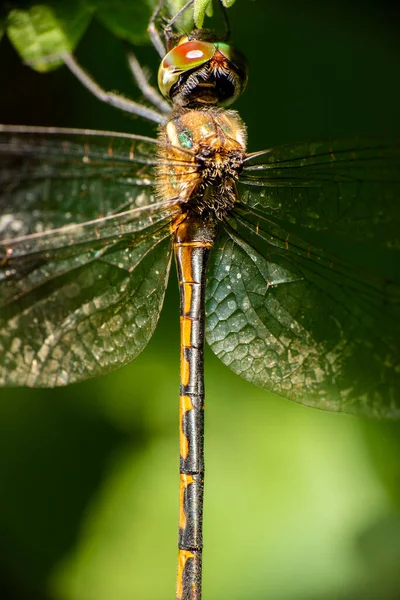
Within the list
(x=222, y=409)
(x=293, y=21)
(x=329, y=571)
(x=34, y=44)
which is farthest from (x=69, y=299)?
(x=293, y=21)

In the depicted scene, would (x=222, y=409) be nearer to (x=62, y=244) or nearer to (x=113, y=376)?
(x=113, y=376)

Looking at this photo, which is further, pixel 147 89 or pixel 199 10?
pixel 147 89

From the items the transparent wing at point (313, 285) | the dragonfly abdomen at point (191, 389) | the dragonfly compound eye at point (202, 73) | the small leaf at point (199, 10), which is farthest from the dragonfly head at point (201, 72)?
the dragonfly abdomen at point (191, 389)

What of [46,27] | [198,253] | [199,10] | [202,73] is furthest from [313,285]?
[46,27]

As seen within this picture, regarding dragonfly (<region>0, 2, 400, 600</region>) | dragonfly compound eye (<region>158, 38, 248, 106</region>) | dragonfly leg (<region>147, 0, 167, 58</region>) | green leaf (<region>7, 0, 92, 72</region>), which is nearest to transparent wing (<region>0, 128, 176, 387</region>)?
dragonfly (<region>0, 2, 400, 600</region>)

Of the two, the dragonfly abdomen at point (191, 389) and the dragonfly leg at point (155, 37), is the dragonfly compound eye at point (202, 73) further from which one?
the dragonfly abdomen at point (191, 389)

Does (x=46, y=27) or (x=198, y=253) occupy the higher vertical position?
(x=46, y=27)

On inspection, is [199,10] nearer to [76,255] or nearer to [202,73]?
[202,73]
